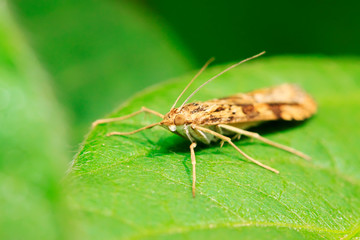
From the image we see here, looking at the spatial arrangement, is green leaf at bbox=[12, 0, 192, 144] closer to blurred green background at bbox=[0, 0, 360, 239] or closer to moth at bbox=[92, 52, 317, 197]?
blurred green background at bbox=[0, 0, 360, 239]

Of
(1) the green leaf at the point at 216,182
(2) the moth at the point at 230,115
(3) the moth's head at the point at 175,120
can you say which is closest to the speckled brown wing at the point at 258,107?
(2) the moth at the point at 230,115

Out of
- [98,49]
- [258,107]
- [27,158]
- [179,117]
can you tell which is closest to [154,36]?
[98,49]

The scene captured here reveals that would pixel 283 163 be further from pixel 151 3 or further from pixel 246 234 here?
pixel 151 3

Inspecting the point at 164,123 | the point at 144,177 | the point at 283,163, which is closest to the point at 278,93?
the point at 283,163

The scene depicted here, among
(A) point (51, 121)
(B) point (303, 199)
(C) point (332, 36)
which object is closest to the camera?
(A) point (51, 121)

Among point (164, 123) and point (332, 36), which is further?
point (332, 36)
